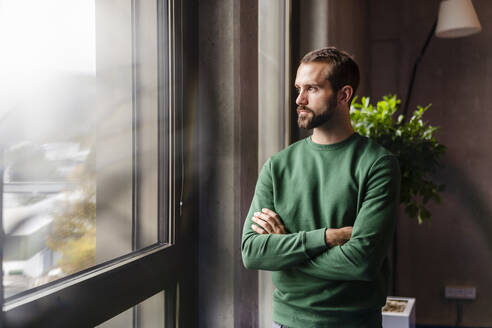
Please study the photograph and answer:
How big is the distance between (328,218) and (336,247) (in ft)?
0.31

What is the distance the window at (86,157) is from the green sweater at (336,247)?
36 cm

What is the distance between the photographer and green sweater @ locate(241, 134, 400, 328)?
1298 mm

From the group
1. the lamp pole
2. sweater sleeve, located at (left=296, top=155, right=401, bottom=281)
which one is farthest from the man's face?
→ the lamp pole

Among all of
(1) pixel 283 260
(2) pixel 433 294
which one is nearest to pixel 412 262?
(2) pixel 433 294

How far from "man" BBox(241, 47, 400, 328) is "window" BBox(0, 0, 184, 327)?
1.16 ft

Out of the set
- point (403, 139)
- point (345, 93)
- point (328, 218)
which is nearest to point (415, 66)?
point (403, 139)

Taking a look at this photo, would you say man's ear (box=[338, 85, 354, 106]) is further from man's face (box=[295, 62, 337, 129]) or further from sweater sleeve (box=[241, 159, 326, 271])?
sweater sleeve (box=[241, 159, 326, 271])

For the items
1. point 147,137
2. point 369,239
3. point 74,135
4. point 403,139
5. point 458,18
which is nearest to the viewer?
point 74,135

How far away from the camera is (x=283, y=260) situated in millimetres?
1326

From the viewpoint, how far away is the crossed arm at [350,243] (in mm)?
1283

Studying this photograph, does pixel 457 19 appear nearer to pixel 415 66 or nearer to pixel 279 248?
pixel 415 66

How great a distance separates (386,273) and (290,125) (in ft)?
4.00

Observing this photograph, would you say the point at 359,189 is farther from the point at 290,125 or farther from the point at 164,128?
the point at 290,125

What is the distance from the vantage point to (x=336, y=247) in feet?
4.26
